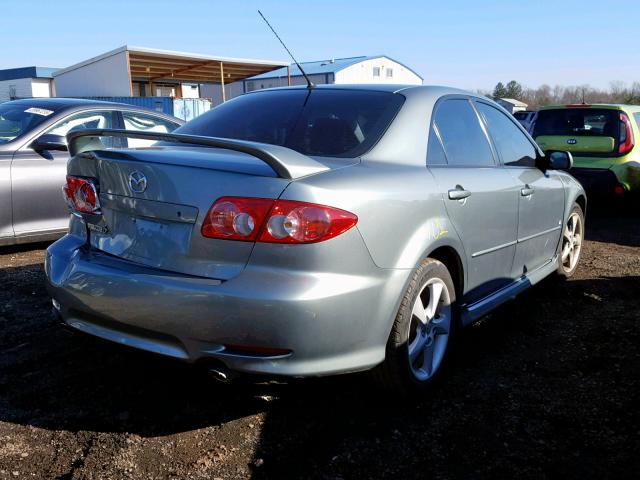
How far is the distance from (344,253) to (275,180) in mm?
392

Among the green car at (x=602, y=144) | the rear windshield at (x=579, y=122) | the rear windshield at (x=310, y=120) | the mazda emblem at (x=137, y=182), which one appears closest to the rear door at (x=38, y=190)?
the rear windshield at (x=310, y=120)

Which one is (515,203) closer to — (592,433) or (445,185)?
(445,185)

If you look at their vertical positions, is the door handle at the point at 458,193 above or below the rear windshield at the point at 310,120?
below

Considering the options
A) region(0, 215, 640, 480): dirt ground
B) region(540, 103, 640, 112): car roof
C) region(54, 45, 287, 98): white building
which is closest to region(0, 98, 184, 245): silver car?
region(0, 215, 640, 480): dirt ground

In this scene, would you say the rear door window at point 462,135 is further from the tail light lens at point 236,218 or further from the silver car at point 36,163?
the silver car at point 36,163

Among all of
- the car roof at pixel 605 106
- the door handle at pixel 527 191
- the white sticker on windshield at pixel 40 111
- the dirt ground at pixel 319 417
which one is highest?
the white sticker on windshield at pixel 40 111

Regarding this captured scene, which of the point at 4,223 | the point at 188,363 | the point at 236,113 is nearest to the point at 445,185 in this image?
the point at 236,113

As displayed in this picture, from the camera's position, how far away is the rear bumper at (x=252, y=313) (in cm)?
227

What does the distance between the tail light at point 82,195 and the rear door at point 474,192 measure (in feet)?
5.33

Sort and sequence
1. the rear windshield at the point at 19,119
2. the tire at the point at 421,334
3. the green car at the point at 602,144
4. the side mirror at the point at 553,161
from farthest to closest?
the green car at the point at 602,144
the rear windshield at the point at 19,119
the side mirror at the point at 553,161
the tire at the point at 421,334

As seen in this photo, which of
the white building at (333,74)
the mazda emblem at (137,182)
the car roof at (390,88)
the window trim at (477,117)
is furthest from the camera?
the white building at (333,74)

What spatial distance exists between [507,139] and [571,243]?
1.60 metres

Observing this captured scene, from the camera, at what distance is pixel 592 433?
8.82 ft

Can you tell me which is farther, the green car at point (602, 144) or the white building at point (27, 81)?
the white building at point (27, 81)
